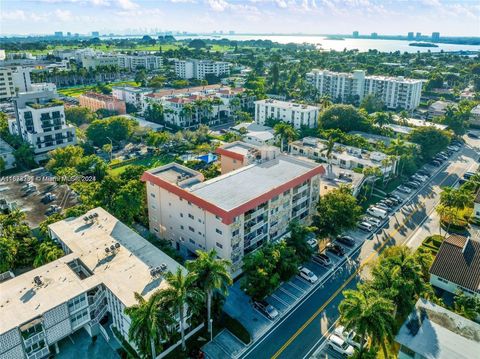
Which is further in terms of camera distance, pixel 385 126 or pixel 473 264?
pixel 385 126

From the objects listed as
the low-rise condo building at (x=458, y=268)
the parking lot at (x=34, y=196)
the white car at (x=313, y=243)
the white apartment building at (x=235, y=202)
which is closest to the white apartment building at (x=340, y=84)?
A: the white apartment building at (x=235, y=202)

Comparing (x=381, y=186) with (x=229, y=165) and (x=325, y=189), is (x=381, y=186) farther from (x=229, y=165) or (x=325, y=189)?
(x=229, y=165)

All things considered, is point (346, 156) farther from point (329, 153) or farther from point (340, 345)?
point (340, 345)

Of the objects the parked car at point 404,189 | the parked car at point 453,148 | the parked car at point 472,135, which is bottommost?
the parked car at point 404,189

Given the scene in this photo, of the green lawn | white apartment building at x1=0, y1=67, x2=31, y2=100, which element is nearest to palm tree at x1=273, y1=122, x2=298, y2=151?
the green lawn

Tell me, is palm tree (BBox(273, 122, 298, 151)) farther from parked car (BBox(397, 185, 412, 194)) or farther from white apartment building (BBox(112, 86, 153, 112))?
white apartment building (BBox(112, 86, 153, 112))

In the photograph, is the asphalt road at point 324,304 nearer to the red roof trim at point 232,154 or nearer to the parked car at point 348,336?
the parked car at point 348,336

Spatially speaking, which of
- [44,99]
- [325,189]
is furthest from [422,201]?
[44,99]
